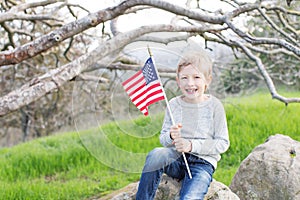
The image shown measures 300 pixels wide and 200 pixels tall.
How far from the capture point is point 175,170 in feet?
9.03

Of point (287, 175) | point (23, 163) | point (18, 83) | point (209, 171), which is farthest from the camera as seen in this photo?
point (18, 83)

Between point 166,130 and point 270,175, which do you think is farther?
point 270,175

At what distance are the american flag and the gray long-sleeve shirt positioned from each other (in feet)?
0.46

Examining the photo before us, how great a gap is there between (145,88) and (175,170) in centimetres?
58

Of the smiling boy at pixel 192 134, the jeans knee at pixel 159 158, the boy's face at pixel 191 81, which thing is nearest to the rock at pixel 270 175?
the smiling boy at pixel 192 134

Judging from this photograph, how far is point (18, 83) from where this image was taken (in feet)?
30.9

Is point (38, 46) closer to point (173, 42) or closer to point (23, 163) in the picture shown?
point (173, 42)

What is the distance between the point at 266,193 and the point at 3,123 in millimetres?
8045

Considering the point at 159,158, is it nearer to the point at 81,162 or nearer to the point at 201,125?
the point at 201,125

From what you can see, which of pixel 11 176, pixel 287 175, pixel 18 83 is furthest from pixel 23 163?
pixel 287 175

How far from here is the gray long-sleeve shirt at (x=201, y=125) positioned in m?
2.51

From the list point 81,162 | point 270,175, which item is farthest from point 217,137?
point 81,162

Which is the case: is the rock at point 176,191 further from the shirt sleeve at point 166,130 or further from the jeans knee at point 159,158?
the shirt sleeve at point 166,130

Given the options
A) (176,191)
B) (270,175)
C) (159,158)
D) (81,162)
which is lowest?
(81,162)
